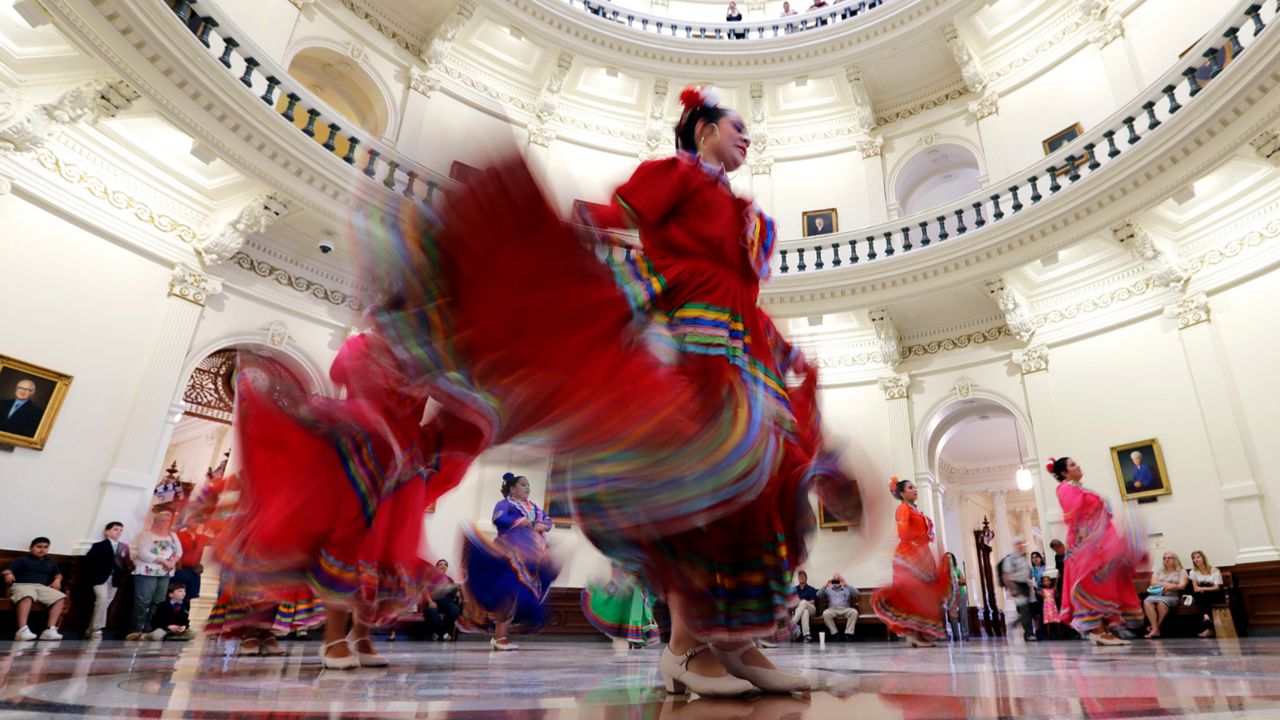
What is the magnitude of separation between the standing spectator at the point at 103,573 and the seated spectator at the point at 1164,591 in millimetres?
10131

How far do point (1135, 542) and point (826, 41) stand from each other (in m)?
9.90

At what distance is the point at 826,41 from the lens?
11883 millimetres

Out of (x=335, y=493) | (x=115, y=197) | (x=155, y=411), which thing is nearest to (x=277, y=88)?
(x=115, y=197)

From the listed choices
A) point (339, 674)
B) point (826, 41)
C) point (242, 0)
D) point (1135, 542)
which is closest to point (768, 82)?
point (826, 41)

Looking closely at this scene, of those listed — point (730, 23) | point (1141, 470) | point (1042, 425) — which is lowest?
point (1141, 470)

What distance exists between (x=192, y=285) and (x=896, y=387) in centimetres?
977

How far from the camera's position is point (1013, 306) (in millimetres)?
9172

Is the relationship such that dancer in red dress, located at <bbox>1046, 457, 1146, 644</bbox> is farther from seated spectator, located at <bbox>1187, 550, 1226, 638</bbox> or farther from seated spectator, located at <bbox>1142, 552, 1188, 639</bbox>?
seated spectator, located at <bbox>1187, 550, 1226, 638</bbox>

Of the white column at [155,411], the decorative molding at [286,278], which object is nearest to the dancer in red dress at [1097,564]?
the decorative molding at [286,278]

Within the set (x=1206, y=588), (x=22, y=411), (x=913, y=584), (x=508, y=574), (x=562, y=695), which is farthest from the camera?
(x=1206, y=588)

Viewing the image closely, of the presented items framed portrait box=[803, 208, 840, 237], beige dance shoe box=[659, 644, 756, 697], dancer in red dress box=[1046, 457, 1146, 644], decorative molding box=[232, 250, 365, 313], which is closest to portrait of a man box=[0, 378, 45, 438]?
decorative molding box=[232, 250, 365, 313]

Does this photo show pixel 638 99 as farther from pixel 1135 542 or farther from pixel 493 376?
pixel 493 376

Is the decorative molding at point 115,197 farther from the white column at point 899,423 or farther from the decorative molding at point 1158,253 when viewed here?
the decorative molding at point 1158,253

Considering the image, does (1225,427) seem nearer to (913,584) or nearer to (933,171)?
(913,584)
